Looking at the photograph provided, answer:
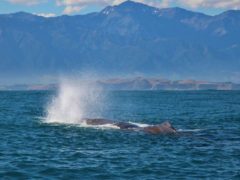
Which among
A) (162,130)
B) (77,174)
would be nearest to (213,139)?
(162,130)

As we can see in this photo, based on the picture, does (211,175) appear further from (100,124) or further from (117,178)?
(100,124)

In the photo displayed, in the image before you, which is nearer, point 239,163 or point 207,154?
point 239,163

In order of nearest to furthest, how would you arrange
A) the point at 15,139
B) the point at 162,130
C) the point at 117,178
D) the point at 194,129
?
the point at 117,178 → the point at 15,139 → the point at 162,130 → the point at 194,129

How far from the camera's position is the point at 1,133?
193 ft

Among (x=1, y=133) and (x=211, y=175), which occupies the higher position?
(x=1, y=133)

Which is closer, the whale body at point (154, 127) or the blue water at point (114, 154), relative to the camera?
the blue water at point (114, 154)

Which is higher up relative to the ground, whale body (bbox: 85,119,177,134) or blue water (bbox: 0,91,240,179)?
whale body (bbox: 85,119,177,134)

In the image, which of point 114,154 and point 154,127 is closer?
point 114,154

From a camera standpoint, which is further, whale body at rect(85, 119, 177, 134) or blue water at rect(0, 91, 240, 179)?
whale body at rect(85, 119, 177, 134)

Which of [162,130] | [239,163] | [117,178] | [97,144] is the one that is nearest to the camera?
[117,178]

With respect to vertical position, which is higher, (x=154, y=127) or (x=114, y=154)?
(x=154, y=127)

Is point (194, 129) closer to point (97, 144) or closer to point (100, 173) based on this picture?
point (97, 144)

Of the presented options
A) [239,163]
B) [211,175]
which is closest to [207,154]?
[239,163]

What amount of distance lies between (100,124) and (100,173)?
3046cm
